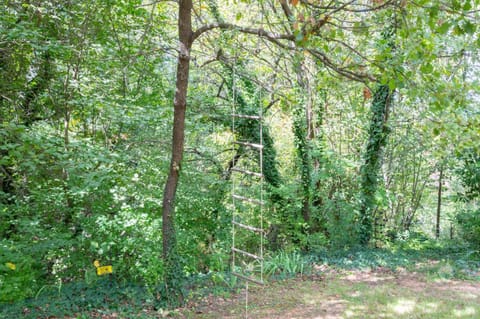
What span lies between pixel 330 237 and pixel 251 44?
3790 millimetres

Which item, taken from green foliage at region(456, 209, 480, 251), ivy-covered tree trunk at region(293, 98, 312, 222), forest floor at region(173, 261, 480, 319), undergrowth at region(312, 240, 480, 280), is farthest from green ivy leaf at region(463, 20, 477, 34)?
green foliage at region(456, 209, 480, 251)

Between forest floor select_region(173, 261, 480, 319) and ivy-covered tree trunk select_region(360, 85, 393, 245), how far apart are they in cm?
168

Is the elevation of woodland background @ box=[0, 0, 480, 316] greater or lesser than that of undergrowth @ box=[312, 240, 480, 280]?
greater

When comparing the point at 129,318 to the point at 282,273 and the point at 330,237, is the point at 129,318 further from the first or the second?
the point at 330,237

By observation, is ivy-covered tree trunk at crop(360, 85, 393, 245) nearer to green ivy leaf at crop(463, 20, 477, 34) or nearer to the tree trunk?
the tree trunk

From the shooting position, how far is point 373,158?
24.2 feet

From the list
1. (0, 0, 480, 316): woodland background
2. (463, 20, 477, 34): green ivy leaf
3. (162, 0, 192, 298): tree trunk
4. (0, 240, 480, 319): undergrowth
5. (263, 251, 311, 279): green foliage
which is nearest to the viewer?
(463, 20, 477, 34): green ivy leaf

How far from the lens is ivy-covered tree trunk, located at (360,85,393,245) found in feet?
23.8

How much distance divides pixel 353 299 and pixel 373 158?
3362 mm

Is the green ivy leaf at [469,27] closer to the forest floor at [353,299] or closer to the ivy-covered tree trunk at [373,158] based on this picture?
the forest floor at [353,299]

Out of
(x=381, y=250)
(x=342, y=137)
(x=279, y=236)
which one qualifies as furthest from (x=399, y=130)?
(x=279, y=236)

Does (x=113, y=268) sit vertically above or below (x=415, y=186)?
below

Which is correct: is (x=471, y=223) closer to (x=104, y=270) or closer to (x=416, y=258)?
(x=416, y=258)

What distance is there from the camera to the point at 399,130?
817 centimetres
